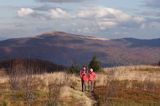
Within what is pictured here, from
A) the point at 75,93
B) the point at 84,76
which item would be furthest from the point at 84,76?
the point at 75,93

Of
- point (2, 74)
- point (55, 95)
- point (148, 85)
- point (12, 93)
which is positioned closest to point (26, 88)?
point (12, 93)

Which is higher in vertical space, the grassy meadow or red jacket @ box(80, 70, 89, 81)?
red jacket @ box(80, 70, 89, 81)

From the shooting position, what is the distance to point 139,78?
5369cm

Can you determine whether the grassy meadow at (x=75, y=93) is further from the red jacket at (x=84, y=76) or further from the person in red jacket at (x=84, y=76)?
the red jacket at (x=84, y=76)

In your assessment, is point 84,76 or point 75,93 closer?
point 75,93

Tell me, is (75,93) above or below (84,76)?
below

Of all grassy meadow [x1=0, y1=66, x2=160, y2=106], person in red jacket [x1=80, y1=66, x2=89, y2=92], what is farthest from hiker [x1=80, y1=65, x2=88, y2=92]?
grassy meadow [x1=0, y1=66, x2=160, y2=106]

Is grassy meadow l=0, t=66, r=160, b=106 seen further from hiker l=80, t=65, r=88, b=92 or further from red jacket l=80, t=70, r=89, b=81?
red jacket l=80, t=70, r=89, b=81

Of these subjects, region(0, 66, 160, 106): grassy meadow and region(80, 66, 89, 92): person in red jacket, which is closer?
region(0, 66, 160, 106): grassy meadow

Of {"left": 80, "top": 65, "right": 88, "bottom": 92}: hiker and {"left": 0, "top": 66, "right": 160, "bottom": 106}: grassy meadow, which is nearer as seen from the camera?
{"left": 0, "top": 66, "right": 160, "bottom": 106}: grassy meadow

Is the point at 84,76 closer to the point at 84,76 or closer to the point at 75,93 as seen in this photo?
the point at 84,76

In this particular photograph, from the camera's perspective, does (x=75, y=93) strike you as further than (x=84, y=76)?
No

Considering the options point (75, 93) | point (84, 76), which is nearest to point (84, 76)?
point (84, 76)

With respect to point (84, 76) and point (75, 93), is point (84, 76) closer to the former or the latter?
point (84, 76)
